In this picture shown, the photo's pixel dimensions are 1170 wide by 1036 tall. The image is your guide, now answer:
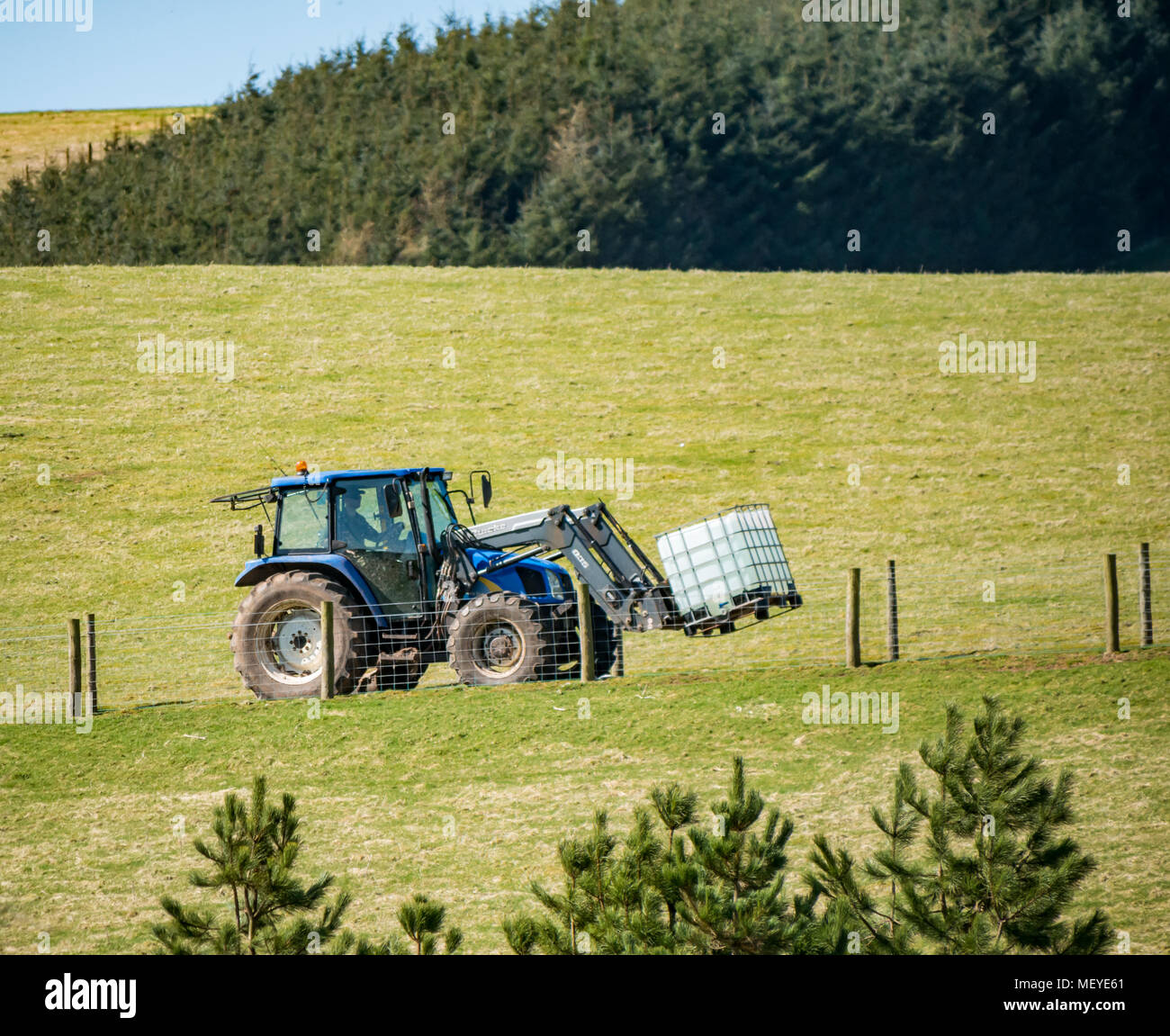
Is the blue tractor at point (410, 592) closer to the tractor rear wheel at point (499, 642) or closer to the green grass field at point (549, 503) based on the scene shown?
the tractor rear wheel at point (499, 642)

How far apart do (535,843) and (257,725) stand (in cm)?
438

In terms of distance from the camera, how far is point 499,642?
44.6ft

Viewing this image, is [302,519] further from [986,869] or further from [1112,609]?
[986,869]

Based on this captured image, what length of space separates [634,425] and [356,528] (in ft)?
45.3

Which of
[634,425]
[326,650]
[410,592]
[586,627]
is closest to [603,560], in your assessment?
[586,627]

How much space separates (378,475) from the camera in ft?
44.3

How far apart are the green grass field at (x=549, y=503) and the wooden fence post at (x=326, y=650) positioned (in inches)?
18.9

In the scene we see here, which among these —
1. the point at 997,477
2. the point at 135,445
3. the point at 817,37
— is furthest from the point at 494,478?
the point at 817,37

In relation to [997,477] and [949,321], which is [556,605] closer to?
[997,477]

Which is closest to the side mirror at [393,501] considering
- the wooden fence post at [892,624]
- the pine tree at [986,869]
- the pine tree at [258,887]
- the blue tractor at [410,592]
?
the blue tractor at [410,592]

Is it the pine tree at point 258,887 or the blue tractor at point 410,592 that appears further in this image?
the blue tractor at point 410,592

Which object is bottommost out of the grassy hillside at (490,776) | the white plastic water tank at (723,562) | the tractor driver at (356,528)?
the grassy hillside at (490,776)

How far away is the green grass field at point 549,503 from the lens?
10453 mm
